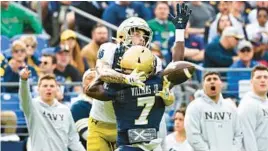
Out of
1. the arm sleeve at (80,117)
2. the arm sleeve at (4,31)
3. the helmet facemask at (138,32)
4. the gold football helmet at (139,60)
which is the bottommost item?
the arm sleeve at (80,117)

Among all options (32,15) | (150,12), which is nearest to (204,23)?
(150,12)

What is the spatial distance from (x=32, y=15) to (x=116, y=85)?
23.6ft

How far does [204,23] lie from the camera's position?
18438 mm

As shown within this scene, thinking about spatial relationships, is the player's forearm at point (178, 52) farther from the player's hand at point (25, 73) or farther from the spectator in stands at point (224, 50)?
the spectator in stands at point (224, 50)

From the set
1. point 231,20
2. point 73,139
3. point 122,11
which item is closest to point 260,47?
point 231,20

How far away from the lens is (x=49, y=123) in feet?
42.9

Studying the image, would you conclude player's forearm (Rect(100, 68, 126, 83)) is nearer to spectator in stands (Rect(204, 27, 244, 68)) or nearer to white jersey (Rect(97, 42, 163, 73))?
white jersey (Rect(97, 42, 163, 73))

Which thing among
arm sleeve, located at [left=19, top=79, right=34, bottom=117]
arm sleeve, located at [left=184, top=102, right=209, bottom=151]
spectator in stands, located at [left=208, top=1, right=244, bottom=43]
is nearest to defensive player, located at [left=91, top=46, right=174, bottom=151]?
arm sleeve, located at [left=19, top=79, right=34, bottom=117]

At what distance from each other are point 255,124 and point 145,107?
11.0ft

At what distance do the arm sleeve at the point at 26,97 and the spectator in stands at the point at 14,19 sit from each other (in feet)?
14.3

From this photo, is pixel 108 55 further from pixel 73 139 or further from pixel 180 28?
pixel 73 139

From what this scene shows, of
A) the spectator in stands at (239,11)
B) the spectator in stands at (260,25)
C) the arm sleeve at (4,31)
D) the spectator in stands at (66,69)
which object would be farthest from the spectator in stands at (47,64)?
the spectator in stands at (239,11)

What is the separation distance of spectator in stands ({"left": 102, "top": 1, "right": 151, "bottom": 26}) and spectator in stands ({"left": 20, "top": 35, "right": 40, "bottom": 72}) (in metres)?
2.02

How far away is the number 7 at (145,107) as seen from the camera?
10.1 m
